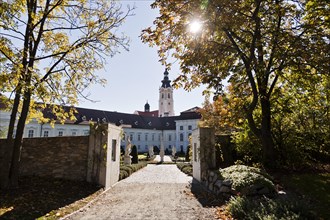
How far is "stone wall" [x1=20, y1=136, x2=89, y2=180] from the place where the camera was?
1016 centimetres

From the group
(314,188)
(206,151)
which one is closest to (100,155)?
(206,151)

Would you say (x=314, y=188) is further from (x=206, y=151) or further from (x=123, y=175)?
(x=123, y=175)

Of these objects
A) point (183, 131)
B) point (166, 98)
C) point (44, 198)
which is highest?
point (166, 98)

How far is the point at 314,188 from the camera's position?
7352mm

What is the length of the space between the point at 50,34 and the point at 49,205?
7.32 m

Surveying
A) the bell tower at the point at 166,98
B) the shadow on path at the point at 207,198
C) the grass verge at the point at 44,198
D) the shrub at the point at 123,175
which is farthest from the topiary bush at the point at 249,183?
the bell tower at the point at 166,98

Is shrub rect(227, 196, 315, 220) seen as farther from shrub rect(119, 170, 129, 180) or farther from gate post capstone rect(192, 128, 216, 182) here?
shrub rect(119, 170, 129, 180)

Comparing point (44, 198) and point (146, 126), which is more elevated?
point (146, 126)

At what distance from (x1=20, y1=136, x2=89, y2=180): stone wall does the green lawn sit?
26.7 ft

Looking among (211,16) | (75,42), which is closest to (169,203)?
(211,16)

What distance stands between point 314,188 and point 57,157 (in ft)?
32.5

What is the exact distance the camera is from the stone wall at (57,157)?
10156 mm

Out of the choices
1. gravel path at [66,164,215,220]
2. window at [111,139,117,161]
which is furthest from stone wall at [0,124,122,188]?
gravel path at [66,164,215,220]

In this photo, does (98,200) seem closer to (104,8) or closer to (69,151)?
(69,151)
